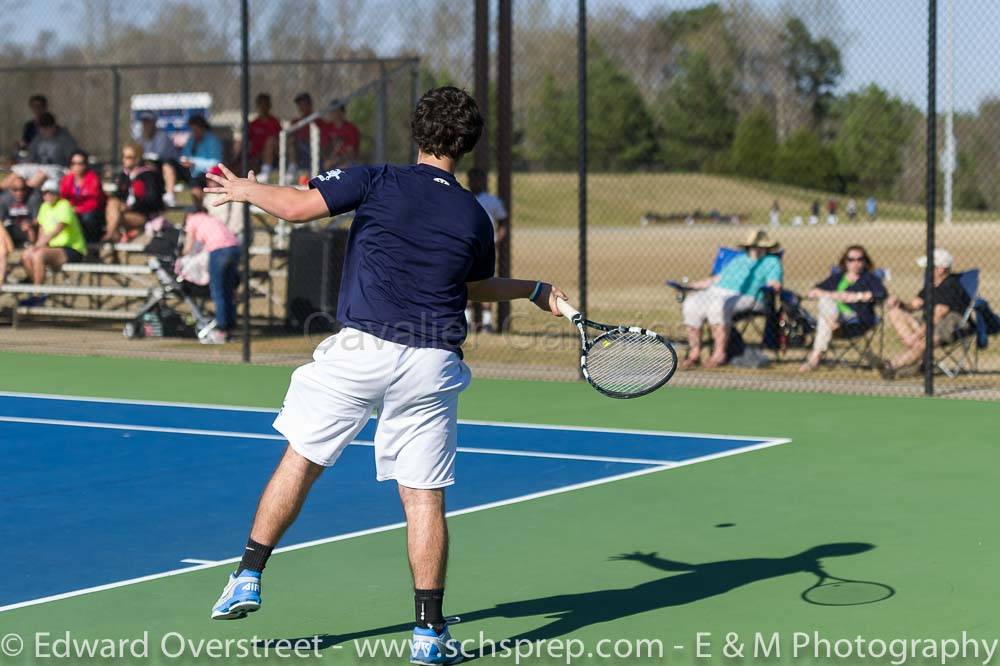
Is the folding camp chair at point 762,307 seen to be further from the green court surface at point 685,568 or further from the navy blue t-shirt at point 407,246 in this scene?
the navy blue t-shirt at point 407,246

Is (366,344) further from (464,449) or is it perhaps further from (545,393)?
(545,393)

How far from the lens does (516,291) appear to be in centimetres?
562

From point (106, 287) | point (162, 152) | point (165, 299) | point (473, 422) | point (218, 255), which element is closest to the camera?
point (473, 422)

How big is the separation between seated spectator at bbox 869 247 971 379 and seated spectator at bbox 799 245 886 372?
1.00ft

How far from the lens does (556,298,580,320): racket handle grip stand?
5.41 meters

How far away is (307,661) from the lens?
5242mm

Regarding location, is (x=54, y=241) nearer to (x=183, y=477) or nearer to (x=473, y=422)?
(x=473, y=422)

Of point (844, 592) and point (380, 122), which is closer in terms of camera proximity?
point (844, 592)

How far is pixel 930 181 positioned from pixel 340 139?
309 inches

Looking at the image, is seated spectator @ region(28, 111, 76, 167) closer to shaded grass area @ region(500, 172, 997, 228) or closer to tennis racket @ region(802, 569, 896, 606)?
tennis racket @ region(802, 569, 896, 606)

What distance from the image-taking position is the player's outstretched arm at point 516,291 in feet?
18.3

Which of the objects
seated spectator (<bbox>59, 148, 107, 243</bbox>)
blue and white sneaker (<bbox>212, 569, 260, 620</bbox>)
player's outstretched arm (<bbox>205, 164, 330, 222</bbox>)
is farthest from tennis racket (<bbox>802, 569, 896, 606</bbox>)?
seated spectator (<bbox>59, 148, 107, 243</bbox>)

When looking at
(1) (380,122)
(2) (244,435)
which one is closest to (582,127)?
(2) (244,435)

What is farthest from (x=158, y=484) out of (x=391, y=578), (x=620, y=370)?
(x=620, y=370)
